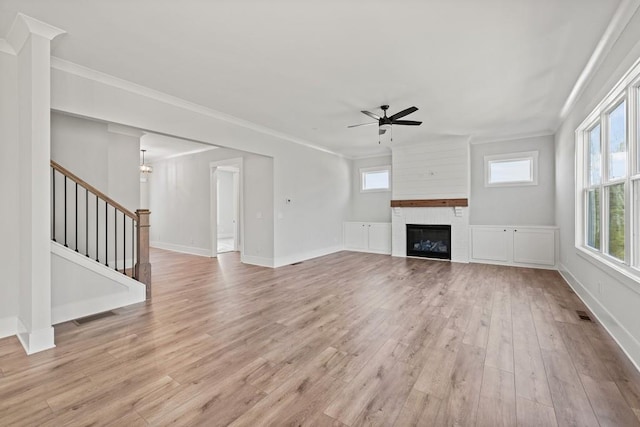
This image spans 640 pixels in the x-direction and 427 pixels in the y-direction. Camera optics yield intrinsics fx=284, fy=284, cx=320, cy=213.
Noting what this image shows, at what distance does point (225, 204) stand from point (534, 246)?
1044 cm

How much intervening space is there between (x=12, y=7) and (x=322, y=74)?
2807 mm

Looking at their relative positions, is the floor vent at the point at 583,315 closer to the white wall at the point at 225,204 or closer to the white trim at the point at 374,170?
the white trim at the point at 374,170

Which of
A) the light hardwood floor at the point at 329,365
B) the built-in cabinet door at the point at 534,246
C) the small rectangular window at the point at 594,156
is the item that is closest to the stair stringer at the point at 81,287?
the light hardwood floor at the point at 329,365

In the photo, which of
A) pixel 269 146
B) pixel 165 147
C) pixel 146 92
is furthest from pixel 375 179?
pixel 146 92

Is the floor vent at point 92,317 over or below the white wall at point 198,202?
below

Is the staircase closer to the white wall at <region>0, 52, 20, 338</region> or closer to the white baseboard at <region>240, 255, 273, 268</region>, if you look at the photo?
the white wall at <region>0, 52, 20, 338</region>

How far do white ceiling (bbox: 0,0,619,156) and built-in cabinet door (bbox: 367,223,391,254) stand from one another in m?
3.88

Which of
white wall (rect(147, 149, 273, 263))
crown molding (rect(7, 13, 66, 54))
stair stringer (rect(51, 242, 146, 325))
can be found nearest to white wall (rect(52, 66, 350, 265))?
white wall (rect(147, 149, 273, 263))

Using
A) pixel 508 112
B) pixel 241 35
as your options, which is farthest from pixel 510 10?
pixel 508 112

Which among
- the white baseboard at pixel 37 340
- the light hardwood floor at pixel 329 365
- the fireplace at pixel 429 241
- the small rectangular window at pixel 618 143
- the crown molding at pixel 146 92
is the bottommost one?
the light hardwood floor at pixel 329 365

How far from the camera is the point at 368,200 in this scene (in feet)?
28.5

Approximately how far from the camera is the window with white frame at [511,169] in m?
6.32

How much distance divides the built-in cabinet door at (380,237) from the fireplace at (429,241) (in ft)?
2.13

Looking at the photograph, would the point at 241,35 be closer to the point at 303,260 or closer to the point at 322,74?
the point at 322,74
